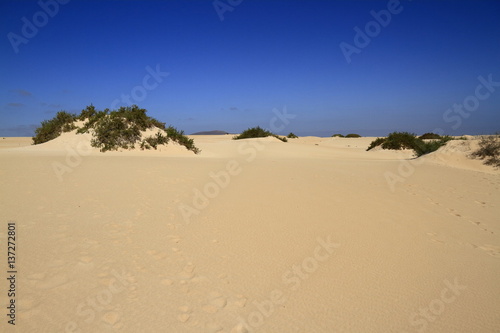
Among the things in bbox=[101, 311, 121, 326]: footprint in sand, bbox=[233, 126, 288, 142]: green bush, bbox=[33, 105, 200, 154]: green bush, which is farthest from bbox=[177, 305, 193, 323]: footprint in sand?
bbox=[233, 126, 288, 142]: green bush

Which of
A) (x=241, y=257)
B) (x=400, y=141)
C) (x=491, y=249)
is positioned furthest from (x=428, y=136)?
(x=241, y=257)

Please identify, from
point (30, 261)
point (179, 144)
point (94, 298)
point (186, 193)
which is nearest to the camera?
point (94, 298)

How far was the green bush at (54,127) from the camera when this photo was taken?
45.8ft

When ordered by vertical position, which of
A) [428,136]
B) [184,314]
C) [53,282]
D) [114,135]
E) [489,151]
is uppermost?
[428,136]

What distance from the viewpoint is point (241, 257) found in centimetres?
303

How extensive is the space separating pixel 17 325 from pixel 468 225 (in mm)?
5847

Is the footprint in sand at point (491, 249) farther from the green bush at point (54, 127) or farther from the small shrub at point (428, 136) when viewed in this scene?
the small shrub at point (428, 136)

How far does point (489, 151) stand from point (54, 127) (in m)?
20.7

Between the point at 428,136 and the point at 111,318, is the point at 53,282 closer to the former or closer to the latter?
the point at 111,318

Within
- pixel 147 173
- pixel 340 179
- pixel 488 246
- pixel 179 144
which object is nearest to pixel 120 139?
pixel 179 144

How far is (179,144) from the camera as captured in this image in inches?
527

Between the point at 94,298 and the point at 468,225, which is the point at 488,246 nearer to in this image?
the point at 468,225

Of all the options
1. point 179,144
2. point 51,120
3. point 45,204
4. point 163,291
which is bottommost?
point 163,291

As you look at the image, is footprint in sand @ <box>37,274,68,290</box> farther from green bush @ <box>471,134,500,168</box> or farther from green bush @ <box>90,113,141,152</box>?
green bush @ <box>471,134,500,168</box>
